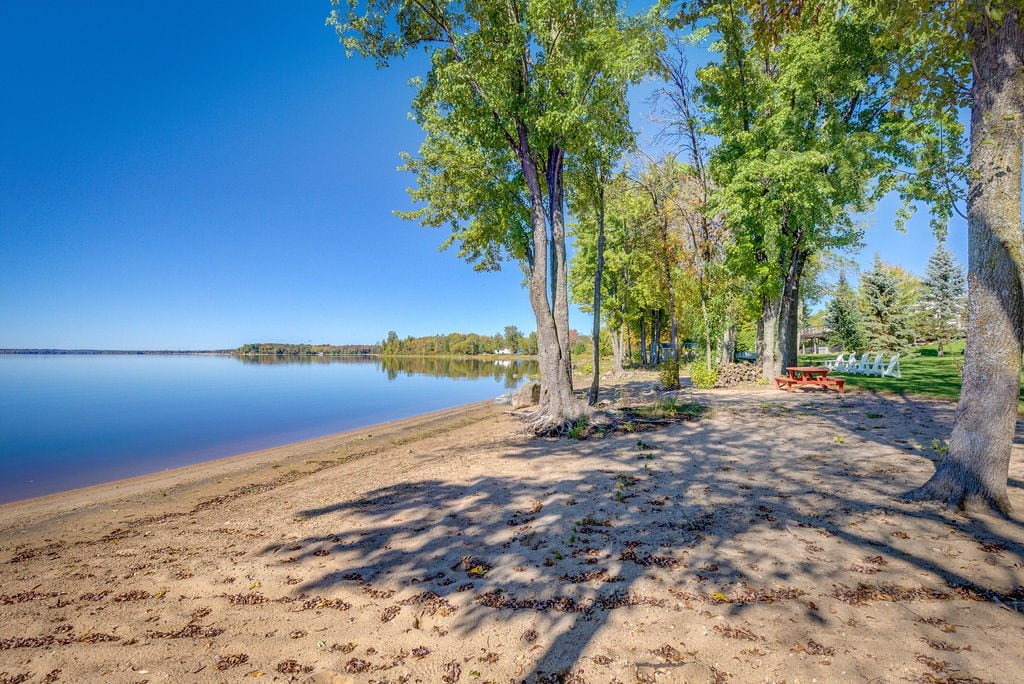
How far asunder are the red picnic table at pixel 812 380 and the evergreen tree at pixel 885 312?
1543cm

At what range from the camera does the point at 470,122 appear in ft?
32.8

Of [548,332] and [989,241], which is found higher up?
[989,241]

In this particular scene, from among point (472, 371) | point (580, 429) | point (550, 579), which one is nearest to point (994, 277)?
point (550, 579)

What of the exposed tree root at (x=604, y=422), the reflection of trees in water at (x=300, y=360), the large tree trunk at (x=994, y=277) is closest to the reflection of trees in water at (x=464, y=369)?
the reflection of trees in water at (x=300, y=360)

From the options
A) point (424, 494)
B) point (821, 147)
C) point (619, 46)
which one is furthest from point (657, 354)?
point (424, 494)

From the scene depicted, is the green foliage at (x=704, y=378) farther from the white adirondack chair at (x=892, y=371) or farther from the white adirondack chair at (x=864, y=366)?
the white adirondack chair at (x=864, y=366)

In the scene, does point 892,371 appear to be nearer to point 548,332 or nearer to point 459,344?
point 548,332

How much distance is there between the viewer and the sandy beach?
8.37ft

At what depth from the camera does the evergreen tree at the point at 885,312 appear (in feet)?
81.2

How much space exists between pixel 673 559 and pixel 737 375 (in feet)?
53.9

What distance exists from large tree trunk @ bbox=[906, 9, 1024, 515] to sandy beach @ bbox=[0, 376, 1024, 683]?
511 mm

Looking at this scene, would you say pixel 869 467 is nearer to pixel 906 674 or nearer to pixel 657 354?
pixel 906 674

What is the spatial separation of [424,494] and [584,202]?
1108 centimetres

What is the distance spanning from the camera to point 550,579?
348 cm
